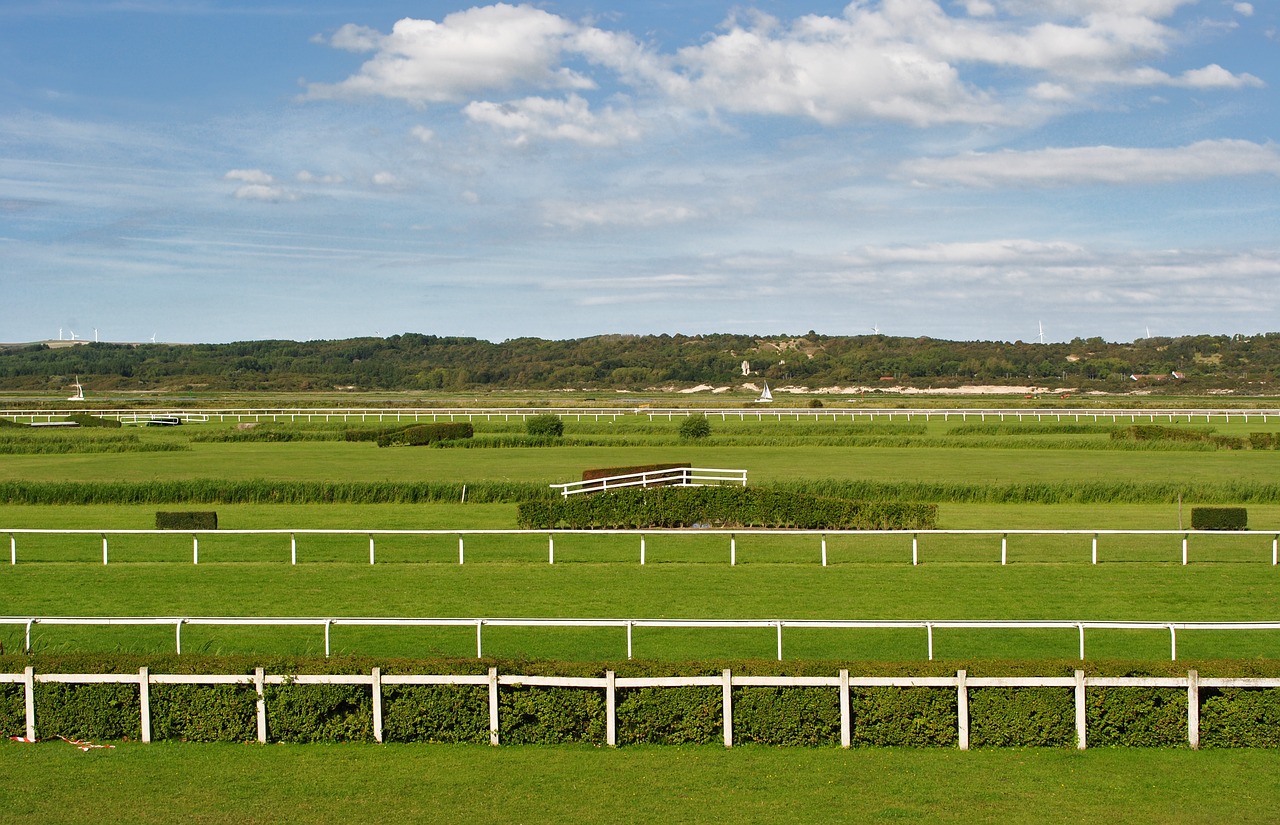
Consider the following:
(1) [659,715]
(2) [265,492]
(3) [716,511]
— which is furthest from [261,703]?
(2) [265,492]

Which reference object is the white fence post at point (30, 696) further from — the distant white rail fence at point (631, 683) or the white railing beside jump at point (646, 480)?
the white railing beside jump at point (646, 480)

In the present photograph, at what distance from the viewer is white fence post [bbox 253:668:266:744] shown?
36.3ft

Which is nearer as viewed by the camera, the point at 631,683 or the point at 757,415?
the point at 631,683

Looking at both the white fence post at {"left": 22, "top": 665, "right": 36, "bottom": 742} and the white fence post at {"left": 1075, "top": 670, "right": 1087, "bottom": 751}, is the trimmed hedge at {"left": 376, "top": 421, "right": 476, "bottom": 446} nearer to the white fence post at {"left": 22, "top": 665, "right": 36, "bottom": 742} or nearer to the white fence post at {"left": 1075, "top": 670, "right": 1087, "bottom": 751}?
the white fence post at {"left": 22, "top": 665, "right": 36, "bottom": 742}

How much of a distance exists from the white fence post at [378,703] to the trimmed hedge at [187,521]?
55.8ft

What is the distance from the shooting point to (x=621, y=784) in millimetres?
9812

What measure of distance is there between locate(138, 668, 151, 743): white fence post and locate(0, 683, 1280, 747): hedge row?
7cm

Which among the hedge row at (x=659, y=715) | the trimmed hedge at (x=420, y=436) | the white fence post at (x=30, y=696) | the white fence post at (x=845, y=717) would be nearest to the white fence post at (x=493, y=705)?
the hedge row at (x=659, y=715)

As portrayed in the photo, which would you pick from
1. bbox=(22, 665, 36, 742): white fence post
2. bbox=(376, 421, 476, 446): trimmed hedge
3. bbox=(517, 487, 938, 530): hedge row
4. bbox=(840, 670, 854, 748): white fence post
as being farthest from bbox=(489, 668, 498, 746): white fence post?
bbox=(376, 421, 476, 446): trimmed hedge

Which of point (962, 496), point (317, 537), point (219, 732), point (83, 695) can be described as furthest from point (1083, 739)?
point (962, 496)

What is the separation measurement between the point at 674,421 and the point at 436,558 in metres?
48.4

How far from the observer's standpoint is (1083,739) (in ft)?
35.3

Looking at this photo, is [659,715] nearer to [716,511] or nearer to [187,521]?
[716,511]

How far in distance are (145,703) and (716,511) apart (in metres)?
18.6
